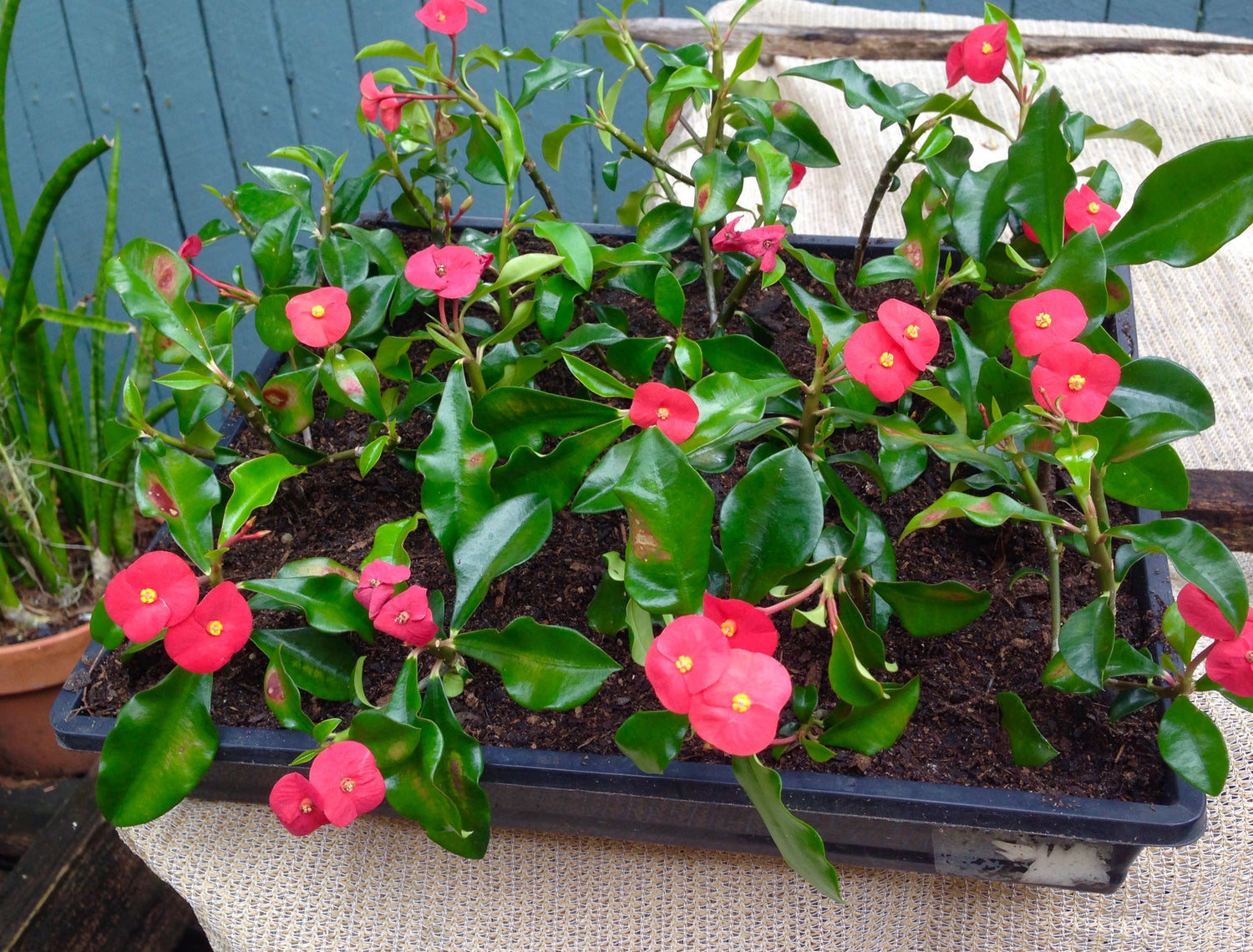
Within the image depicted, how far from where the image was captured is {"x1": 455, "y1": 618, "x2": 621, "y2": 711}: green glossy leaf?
51 centimetres

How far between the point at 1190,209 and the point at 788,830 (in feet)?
1.29

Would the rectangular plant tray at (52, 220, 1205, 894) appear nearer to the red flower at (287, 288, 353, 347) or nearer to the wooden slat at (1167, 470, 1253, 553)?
the wooden slat at (1167, 470, 1253, 553)

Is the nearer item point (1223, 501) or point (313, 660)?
point (313, 660)

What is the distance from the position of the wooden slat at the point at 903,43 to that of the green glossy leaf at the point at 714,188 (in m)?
0.78

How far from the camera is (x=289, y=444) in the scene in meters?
0.65

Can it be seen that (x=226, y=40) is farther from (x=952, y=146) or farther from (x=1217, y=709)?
(x=1217, y=709)

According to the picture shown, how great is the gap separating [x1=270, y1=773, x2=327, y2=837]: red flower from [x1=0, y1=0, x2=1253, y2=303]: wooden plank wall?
4.76 ft

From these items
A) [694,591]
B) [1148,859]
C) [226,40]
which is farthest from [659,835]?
[226,40]

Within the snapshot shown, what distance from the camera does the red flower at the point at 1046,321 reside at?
0.49 meters

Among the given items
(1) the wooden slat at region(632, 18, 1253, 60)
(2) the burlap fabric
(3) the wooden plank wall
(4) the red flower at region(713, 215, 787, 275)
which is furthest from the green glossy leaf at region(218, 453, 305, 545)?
(3) the wooden plank wall

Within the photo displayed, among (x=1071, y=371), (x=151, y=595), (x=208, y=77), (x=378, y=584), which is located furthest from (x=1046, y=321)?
(x=208, y=77)

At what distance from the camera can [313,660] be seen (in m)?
0.58

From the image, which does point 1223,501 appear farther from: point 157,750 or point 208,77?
point 208,77

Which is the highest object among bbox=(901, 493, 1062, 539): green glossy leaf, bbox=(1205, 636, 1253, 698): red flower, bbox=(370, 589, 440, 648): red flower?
bbox=(901, 493, 1062, 539): green glossy leaf
